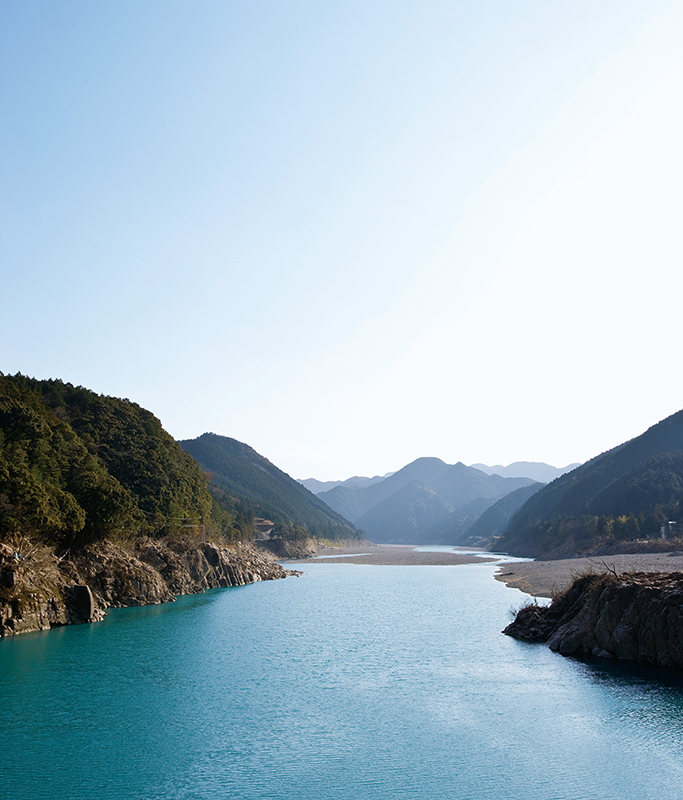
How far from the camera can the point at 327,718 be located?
26.7 meters

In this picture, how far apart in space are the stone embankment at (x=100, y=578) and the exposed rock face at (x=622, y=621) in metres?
37.3

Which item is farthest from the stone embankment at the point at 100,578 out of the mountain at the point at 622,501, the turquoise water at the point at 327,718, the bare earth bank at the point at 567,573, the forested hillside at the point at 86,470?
the mountain at the point at 622,501

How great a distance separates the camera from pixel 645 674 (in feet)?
107

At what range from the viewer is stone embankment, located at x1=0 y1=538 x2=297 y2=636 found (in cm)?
4556

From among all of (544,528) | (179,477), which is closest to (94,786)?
(179,477)

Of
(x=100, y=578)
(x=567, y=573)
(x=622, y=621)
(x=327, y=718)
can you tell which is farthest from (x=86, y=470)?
(x=567, y=573)

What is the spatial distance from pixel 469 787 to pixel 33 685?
24.0 metres

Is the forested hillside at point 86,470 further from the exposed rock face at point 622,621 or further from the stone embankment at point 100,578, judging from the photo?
the exposed rock face at point 622,621

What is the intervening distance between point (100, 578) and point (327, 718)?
41.7m

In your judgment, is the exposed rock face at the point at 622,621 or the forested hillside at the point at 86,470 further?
the forested hillside at the point at 86,470

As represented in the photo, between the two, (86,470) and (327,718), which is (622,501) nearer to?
(86,470)

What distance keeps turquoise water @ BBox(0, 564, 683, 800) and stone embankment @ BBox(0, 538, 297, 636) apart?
283cm

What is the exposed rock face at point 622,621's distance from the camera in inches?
1302

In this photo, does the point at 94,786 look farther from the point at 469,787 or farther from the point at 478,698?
the point at 478,698
